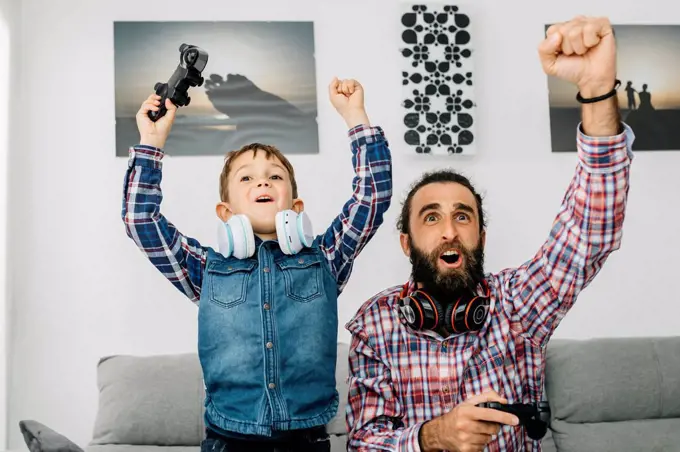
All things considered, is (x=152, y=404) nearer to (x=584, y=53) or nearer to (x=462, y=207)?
(x=462, y=207)

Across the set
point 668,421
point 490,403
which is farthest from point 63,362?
point 668,421

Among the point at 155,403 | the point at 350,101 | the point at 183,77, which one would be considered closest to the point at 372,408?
the point at 350,101

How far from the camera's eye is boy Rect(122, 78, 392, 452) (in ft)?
4.82

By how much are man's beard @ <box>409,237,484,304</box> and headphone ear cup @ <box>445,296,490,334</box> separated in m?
0.05

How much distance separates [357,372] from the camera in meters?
1.63

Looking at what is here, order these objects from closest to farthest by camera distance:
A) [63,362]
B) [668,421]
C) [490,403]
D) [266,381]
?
1. [490,403]
2. [266,381]
3. [668,421]
4. [63,362]

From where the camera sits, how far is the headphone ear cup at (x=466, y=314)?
156 centimetres

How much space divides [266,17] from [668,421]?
6.80 ft

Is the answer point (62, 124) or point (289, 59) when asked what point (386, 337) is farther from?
point (62, 124)

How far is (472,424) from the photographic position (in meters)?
1.28

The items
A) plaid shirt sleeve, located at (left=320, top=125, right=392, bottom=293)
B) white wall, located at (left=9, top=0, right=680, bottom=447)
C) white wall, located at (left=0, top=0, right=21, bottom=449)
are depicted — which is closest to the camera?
plaid shirt sleeve, located at (left=320, top=125, right=392, bottom=293)

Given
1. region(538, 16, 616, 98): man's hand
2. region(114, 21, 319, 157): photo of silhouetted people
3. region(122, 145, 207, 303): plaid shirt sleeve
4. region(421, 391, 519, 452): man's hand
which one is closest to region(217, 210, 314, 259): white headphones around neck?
region(122, 145, 207, 303): plaid shirt sleeve

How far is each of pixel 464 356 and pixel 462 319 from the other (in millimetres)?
84

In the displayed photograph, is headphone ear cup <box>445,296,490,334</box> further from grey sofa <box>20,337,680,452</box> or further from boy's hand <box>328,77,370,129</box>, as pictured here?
grey sofa <box>20,337,680,452</box>
